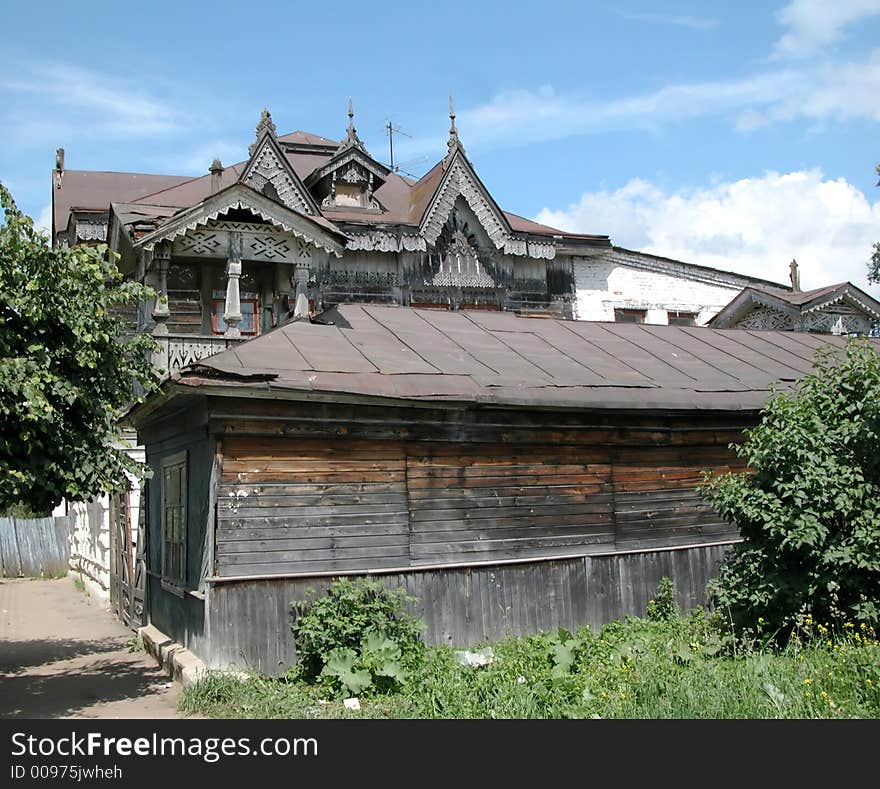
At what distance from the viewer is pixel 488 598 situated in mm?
10094

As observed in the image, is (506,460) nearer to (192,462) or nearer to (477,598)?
(477,598)

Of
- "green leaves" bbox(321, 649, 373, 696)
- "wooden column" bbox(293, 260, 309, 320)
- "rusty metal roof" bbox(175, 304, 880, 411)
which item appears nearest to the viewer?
"green leaves" bbox(321, 649, 373, 696)

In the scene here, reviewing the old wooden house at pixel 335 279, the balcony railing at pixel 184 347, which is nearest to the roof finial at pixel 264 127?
the old wooden house at pixel 335 279

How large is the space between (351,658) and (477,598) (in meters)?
2.09

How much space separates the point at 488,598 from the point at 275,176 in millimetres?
12552

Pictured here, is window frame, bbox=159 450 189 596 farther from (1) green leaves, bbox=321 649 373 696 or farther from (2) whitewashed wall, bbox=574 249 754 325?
(2) whitewashed wall, bbox=574 249 754 325

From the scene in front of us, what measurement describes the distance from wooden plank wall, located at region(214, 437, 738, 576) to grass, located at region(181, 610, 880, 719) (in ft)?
4.04

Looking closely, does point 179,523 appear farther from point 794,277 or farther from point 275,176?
point 794,277

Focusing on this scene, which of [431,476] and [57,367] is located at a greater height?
[57,367]

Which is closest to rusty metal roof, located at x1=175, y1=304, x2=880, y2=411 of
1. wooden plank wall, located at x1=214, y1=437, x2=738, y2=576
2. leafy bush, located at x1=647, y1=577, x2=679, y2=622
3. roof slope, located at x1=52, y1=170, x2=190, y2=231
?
wooden plank wall, located at x1=214, y1=437, x2=738, y2=576

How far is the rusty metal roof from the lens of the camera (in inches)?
370

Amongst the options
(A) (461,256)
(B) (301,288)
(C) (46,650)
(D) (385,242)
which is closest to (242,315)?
(B) (301,288)
